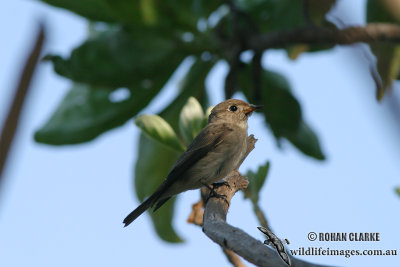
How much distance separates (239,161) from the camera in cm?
387

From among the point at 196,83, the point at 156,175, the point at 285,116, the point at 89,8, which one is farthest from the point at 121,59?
the point at 285,116

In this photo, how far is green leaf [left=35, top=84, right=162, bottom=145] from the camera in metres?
4.70

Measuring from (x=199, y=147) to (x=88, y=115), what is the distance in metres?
1.45

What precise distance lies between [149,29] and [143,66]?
0.45m

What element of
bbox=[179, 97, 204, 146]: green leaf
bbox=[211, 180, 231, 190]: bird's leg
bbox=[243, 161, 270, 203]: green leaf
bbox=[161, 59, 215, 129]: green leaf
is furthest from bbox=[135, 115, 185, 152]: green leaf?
bbox=[161, 59, 215, 129]: green leaf

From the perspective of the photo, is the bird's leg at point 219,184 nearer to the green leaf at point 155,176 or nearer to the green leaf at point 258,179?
the green leaf at point 258,179

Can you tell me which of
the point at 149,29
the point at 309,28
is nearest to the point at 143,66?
the point at 149,29

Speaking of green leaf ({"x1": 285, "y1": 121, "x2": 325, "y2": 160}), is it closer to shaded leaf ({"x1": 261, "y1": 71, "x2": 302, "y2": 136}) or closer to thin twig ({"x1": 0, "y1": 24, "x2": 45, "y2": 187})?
shaded leaf ({"x1": 261, "y1": 71, "x2": 302, "y2": 136})

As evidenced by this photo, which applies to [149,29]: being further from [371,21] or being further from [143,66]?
[371,21]

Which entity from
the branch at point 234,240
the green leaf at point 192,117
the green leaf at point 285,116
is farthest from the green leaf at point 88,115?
the branch at point 234,240

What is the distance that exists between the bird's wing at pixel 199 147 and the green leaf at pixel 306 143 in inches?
32.8

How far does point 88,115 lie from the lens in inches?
194

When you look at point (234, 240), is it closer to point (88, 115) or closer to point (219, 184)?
point (219, 184)

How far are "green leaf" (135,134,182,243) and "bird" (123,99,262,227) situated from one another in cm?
58
